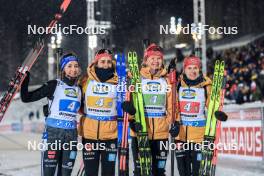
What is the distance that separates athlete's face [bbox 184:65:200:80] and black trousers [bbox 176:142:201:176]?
1.00 metres

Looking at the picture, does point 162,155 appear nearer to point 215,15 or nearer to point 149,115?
point 149,115

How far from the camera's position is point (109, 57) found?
23.6ft

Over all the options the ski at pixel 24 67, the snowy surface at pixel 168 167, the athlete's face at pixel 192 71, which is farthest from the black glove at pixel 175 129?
the snowy surface at pixel 168 167

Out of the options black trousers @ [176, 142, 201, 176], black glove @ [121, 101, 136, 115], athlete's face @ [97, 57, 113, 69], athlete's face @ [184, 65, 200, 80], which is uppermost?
athlete's face @ [97, 57, 113, 69]

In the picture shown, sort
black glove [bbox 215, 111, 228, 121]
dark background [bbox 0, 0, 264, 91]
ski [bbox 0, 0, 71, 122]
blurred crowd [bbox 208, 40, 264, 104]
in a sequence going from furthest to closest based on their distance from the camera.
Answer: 1. dark background [bbox 0, 0, 264, 91]
2. blurred crowd [bbox 208, 40, 264, 104]
3. ski [bbox 0, 0, 71, 122]
4. black glove [bbox 215, 111, 228, 121]

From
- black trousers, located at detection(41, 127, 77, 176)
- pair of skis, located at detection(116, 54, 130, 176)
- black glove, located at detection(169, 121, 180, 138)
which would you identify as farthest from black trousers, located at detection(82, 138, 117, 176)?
black glove, located at detection(169, 121, 180, 138)

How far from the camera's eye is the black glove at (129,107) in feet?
22.9

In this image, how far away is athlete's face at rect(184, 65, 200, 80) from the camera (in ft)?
25.0

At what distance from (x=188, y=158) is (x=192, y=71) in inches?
50.4

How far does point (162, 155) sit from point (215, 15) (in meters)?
30.3

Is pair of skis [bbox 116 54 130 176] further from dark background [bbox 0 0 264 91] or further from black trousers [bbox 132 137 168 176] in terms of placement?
dark background [bbox 0 0 264 91]

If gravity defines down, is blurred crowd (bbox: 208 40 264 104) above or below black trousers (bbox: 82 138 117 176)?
above

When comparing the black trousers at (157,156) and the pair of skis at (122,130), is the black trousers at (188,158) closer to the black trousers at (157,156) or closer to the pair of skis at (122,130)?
the black trousers at (157,156)

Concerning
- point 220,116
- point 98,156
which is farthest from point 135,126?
point 220,116
